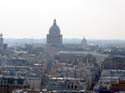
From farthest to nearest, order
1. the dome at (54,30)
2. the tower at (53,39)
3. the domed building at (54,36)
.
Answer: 1. the dome at (54,30)
2. the domed building at (54,36)
3. the tower at (53,39)

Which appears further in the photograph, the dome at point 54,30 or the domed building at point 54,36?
the dome at point 54,30

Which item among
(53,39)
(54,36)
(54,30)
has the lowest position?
(53,39)

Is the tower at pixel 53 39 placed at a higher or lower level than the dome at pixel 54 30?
lower

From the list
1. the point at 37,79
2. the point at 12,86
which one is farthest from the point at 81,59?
the point at 12,86

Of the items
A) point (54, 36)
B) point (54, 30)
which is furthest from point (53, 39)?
point (54, 30)

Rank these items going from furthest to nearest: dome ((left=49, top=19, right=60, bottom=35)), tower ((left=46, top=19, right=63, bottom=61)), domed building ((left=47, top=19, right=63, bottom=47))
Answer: dome ((left=49, top=19, right=60, bottom=35)), domed building ((left=47, top=19, right=63, bottom=47)), tower ((left=46, top=19, right=63, bottom=61))

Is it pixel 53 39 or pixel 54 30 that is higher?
pixel 54 30

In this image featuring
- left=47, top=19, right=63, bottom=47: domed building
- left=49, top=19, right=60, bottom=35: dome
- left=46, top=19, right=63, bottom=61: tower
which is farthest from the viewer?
left=49, top=19, right=60, bottom=35: dome

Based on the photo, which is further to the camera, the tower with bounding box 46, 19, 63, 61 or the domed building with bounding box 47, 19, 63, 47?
the domed building with bounding box 47, 19, 63, 47

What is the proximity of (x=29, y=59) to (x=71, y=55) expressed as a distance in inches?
323

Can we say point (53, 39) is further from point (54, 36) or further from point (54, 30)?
point (54, 30)

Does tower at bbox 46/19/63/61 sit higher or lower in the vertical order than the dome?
lower

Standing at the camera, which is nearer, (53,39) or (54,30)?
(54,30)

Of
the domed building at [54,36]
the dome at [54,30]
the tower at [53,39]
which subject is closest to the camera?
the tower at [53,39]
